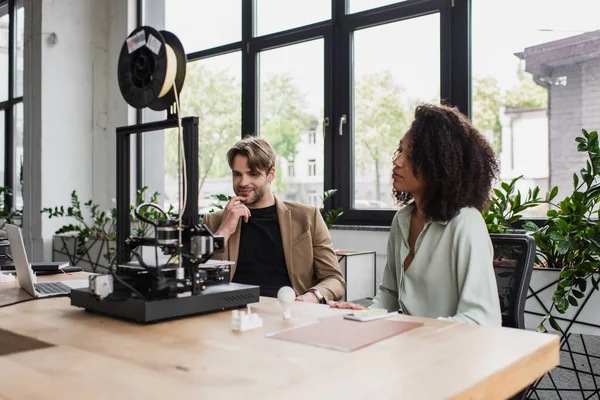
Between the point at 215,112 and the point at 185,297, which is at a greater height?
the point at 215,112

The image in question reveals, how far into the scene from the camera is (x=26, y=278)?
1762mm

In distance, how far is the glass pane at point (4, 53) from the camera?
20.6 feet

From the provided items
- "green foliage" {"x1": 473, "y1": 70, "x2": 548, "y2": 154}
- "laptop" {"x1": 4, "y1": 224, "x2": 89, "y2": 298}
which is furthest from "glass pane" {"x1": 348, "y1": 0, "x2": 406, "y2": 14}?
"laptop" {"x1": 4, "y1": 224, "x2": 89, "y2": 298}

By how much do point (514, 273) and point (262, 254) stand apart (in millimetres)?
1022

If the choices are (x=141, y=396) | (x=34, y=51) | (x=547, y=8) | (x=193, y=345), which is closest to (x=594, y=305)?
(x=547, y=8)

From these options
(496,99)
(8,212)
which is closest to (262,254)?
(496,99)

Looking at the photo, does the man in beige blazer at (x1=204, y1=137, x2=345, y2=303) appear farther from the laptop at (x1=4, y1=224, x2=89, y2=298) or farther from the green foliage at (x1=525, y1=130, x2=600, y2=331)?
the green foliage at (x1=525, y1=130, x2=600, y2=331)

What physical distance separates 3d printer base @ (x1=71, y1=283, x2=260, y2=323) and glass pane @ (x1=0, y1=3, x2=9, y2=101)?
572 centimetres

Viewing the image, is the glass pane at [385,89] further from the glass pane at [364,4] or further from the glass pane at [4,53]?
the glass pane at [4,53]

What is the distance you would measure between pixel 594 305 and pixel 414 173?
1.04 meters

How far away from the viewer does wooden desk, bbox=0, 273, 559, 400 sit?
0.80 metres

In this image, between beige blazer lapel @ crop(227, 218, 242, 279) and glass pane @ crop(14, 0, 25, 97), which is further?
glass pane @ crop(14, 0, 25, 97)

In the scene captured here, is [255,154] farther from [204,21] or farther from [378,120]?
[204,21]

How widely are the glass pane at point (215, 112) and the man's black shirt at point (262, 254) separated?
6.45ft
